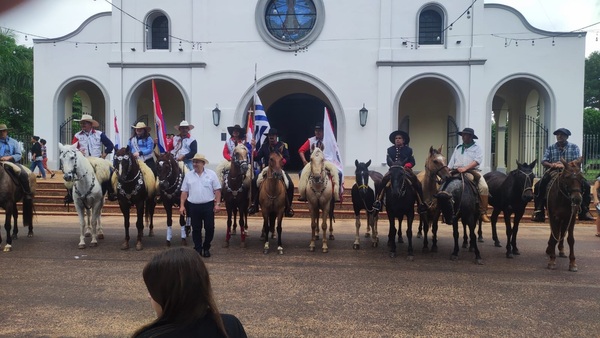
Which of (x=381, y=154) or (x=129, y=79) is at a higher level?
(x=129, y=79)

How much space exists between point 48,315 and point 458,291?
5498mm

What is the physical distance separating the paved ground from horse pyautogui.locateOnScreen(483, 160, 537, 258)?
0.47m

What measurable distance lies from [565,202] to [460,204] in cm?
176

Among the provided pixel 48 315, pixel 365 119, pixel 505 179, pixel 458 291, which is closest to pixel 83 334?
pixel 48 315

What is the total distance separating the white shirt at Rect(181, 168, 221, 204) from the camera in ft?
28.6

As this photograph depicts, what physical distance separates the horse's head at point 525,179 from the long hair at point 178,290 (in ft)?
26.8

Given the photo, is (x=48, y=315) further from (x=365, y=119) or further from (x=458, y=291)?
(x=365, y=119)

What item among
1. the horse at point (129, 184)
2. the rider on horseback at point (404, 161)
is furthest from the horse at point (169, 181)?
the rider on horseback at point (404, 161)

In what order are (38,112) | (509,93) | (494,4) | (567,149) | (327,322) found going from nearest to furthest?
(327,322) < (567,149) < (494,4) < (38,112) < (509,93)

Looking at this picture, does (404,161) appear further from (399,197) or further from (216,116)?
(216,116)

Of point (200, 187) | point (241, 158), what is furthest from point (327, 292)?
point (241, 158)

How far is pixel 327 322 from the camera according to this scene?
5.49m

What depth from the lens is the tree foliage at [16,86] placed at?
30.9 metres

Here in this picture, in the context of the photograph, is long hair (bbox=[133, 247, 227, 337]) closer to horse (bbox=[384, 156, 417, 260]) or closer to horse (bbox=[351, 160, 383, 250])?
horse (bbox=[384, 156, 417, 260])
